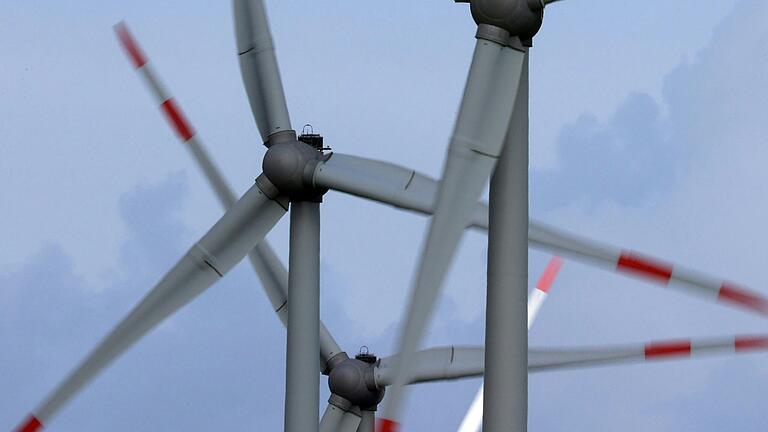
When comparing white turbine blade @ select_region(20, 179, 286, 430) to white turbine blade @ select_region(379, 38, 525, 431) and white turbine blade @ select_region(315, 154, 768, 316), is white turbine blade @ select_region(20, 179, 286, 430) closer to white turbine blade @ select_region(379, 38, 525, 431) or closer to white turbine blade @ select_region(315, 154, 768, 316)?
white turbine blade @ select_region(315, 154, 768, 316)

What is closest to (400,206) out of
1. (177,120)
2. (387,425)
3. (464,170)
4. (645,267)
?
(177,120)

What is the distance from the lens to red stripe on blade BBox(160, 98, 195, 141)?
181ft

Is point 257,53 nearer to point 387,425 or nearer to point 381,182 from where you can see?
point 381,182

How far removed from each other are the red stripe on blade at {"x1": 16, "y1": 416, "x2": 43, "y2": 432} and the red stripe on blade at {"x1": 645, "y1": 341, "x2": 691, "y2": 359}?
48.3 ft

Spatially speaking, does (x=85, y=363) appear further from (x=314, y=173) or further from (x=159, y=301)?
(x=314, y=173)

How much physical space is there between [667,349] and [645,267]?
348 cm

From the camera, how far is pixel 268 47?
54.0 meters

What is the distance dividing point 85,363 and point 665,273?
15.9 m

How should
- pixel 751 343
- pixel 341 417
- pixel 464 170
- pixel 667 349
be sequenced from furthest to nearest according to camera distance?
pixel 341 417 → pixel 667 349 → pixel 751 343 → pixel 464 170

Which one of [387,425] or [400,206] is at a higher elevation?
[400,206]

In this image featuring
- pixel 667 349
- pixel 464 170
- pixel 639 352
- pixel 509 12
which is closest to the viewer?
pixel 464 170

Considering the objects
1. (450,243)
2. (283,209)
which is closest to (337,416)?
(283,209)

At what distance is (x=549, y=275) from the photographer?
6216 cm

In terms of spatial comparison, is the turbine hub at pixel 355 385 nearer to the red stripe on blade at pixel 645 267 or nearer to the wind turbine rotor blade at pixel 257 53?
the wind turbine rotor blade at pixel 257 53
